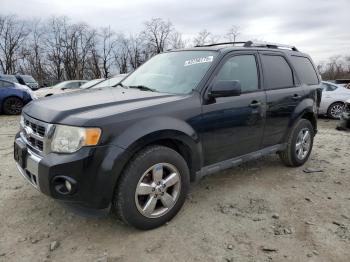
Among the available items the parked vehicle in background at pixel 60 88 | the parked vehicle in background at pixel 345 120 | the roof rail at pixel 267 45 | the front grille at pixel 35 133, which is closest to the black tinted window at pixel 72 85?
the parked vehicle in background at pixel 60 88

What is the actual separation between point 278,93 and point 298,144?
1034mm

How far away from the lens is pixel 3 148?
6.37 metres

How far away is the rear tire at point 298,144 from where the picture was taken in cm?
493

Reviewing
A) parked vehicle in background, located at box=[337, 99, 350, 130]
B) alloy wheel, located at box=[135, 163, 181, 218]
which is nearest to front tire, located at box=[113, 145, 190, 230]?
alloy wheel, located at box=[135, 163, 181, 218]

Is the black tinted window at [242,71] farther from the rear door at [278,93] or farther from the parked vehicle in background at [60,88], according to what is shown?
the parked vehicle in background at [60,88]

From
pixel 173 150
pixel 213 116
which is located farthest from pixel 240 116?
pixel 173 150

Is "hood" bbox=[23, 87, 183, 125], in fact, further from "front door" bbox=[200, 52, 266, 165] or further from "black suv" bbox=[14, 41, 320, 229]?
"front door" bbox=[200, 52, 266, 165]

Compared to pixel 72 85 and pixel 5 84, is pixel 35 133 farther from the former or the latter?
pixel 72 85

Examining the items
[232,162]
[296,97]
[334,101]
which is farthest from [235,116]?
[334,101]

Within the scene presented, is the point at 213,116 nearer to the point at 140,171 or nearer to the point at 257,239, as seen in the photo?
the point at 140,171

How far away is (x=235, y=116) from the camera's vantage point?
12.6ft

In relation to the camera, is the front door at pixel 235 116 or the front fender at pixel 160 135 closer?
the front fender at pixel 160 135

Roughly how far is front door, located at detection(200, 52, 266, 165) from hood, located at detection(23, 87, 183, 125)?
48cm

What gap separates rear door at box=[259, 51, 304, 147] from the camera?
14.5 feet
